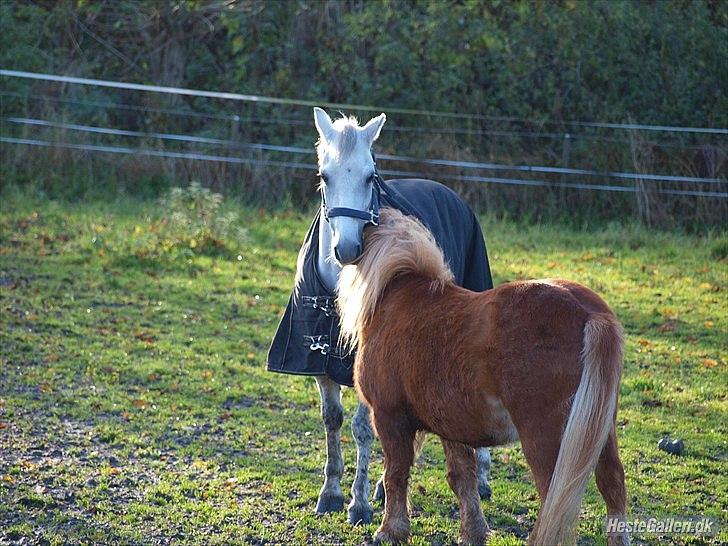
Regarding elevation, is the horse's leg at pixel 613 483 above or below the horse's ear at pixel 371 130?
below

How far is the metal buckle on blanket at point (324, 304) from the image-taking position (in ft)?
15.2

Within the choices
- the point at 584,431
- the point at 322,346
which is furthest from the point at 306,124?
the point at 584,431

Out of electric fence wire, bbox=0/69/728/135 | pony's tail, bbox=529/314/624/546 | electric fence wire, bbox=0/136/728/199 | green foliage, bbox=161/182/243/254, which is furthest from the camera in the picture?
electric fence wire, bbox=0/136/728/199

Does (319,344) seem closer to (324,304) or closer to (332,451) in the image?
(324,304)

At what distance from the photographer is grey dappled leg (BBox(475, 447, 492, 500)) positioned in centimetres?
492

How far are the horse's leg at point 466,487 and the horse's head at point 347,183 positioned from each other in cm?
92

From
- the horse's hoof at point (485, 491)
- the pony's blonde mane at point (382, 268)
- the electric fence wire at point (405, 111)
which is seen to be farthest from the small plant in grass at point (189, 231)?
the pony's blonde mane at point (382, 268)

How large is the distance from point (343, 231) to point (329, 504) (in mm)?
1452

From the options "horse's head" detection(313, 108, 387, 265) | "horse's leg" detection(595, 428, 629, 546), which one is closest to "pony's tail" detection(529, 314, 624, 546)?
"horse's leg" detection(595, 428, 629, 546)

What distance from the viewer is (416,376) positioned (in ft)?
11.7

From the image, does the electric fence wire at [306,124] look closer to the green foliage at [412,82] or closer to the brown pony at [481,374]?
the green foliage at [412,82]

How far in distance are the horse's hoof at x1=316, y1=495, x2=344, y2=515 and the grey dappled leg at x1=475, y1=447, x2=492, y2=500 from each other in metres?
0.72

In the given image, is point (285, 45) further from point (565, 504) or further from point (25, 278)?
point (565, 504)

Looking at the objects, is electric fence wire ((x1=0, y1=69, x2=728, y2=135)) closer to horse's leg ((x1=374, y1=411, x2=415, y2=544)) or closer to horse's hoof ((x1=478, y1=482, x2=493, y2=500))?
horse's hoof ((x1=478, y1=482, x2=493, y2=500))
